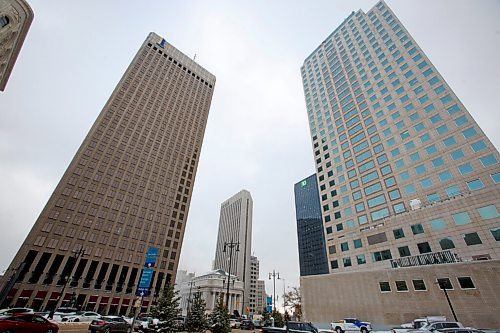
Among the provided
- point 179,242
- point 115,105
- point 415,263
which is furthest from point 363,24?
point 179,242

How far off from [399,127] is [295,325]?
1767 inches

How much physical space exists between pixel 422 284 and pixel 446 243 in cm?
831

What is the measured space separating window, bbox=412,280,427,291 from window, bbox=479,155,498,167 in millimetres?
21255

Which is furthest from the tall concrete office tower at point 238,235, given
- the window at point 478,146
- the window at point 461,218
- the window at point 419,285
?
the window at point 478,146

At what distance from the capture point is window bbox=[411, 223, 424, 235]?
3755 centimetres

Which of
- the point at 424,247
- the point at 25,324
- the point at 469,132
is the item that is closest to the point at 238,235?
the point at 424,247

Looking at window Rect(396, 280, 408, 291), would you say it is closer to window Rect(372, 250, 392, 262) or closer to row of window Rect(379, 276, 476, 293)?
row of window Rect(379, 276, 476, 293)

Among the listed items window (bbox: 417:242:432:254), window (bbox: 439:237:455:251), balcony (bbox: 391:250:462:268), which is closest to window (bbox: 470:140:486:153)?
window (bbox: 439:237:455:251)

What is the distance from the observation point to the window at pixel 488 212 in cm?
3144

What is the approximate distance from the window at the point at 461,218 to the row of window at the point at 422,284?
9219 millimetres

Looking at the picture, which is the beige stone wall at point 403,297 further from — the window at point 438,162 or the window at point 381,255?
the window at point 438,162

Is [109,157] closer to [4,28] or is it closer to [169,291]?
[4,28]

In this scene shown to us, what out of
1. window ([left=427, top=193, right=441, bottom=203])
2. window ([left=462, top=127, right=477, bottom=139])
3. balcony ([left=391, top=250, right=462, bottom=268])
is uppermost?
window ([left=462, top=127, right=477, bottom=139])

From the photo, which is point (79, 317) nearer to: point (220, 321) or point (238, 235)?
point (220, 321)
